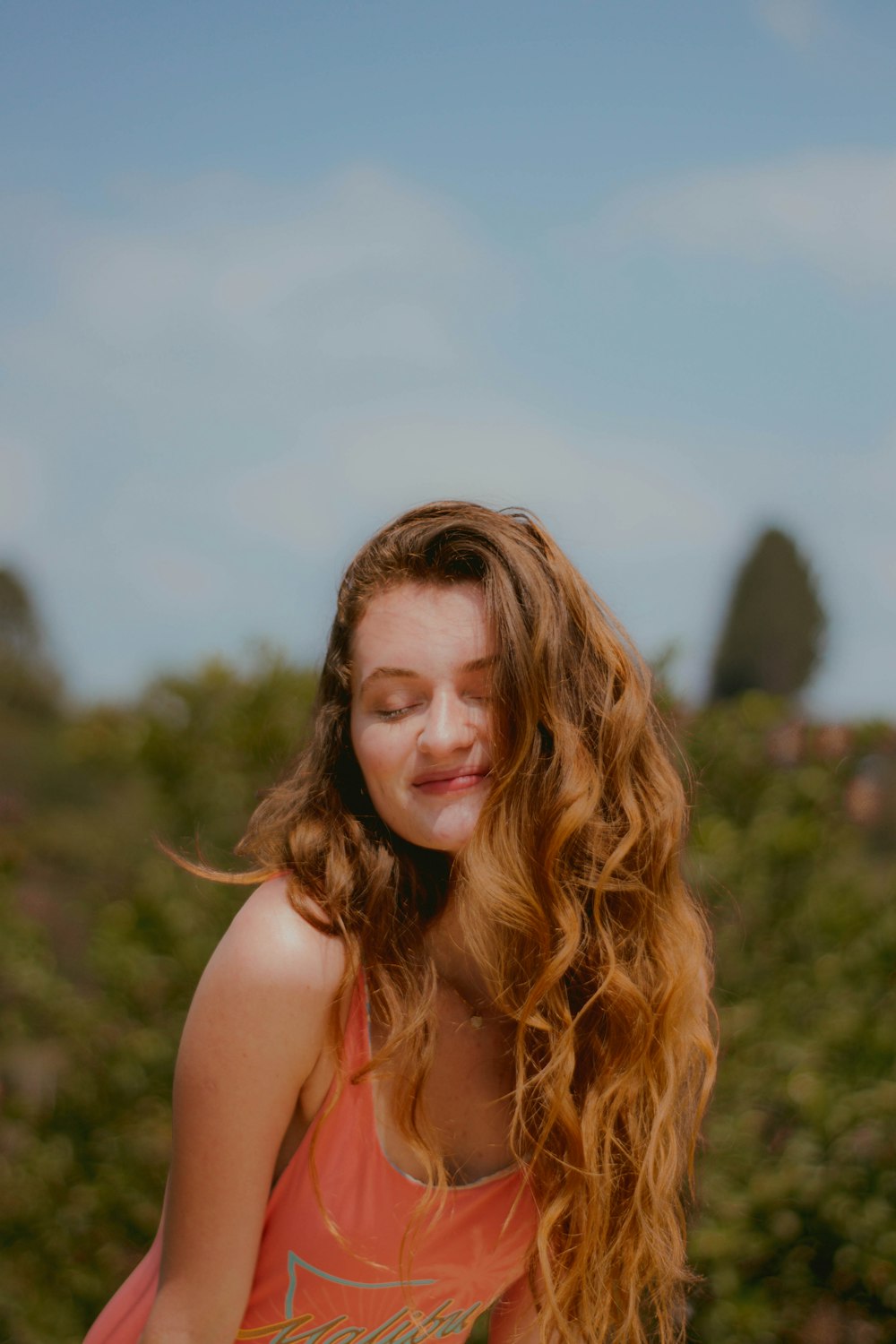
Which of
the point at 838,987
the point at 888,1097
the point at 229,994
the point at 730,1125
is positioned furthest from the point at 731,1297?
the point at 229,994

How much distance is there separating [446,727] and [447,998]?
0.49 m

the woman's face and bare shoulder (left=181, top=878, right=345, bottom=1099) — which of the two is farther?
the woman's face

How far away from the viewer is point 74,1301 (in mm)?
3670

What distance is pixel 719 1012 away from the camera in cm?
343

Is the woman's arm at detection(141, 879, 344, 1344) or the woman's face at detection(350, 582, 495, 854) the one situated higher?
the woman's face at detection(350, 582, 495, 854)

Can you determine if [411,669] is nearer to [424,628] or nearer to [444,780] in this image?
[424,628]

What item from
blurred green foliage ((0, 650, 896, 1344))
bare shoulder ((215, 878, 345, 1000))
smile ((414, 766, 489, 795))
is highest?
smile ((414, 766, 489, 795))

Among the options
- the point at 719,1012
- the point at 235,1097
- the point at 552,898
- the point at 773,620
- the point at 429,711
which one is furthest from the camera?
the point at 773,620

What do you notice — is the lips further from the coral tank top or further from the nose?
the coral tank top

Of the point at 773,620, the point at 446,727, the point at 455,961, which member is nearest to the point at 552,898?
the point at 455,961

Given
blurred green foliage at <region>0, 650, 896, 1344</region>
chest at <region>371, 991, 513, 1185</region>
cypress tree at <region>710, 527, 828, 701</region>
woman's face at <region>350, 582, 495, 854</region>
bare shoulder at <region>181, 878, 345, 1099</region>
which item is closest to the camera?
bare shoulder at <region>181, 878, 345, 1099</region>

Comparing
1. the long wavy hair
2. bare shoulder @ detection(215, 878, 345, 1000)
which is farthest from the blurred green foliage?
bare shoulder @ detection(215, 878, 345, 1000)

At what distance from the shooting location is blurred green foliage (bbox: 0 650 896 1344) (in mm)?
3219

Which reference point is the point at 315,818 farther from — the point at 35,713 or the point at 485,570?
the point at 35,713
